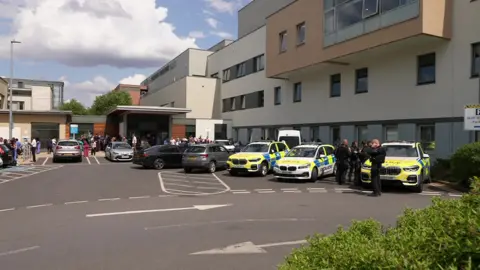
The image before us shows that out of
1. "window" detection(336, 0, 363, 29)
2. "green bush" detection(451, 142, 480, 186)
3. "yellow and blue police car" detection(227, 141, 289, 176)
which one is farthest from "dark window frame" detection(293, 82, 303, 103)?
"green bush" detection(451, 142, 480, 186)

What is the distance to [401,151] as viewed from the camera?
16.3m

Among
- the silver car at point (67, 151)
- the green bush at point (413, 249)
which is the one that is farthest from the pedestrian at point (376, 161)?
the silver car at point (67, 151)

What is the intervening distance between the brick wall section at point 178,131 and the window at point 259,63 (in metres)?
12.8

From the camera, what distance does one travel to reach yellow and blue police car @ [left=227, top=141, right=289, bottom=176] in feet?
67.6

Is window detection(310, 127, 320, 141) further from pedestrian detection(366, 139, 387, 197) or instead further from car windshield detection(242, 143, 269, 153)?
pedestrian detection(366, 139, 387, 197)

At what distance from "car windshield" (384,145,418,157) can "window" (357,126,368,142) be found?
28.5 feet

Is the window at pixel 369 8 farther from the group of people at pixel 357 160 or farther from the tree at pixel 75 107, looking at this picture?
the tree at pixel 75 107

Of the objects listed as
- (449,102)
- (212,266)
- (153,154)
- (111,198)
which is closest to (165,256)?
(212,266)

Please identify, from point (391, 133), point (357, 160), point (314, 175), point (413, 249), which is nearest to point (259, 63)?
point (391, 133)

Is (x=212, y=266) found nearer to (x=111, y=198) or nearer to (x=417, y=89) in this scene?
(x=111, y=198)

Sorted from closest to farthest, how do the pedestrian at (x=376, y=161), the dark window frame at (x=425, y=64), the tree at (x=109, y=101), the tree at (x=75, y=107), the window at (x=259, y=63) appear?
the pedestrian at (x=376, y=161) → the dark window frame at (x=425, y=64) → the window at (x=259, y=63) → the tree at (x=109, y=101) → the tree at (x=75, y=107)

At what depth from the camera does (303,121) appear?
3125 centimetres

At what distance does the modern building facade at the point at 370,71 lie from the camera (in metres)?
19.7

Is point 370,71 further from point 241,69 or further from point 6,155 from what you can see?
point 6,155
